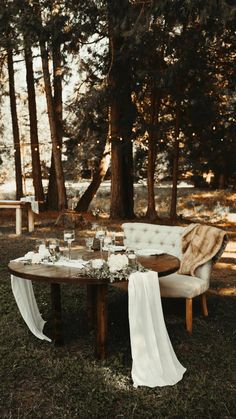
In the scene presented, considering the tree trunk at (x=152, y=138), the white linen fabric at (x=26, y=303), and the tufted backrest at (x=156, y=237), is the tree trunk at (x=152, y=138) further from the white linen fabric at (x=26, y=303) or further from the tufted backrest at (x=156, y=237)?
the white linen fabric at (x=26, y=303)

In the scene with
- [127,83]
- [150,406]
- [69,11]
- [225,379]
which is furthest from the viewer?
[127,83]

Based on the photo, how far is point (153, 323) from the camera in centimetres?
372

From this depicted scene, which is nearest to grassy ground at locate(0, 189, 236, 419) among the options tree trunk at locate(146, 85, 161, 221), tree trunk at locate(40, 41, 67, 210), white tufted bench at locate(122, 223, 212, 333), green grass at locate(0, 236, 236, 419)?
green grass at locate(0, 236, 236, 419)

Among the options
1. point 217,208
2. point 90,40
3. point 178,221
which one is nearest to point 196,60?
point 90,40

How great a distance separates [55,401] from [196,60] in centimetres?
963

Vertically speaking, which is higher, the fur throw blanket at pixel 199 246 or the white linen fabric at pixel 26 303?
the fur throw blanket at pixel 199 246

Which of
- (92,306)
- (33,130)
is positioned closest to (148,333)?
(92,306)

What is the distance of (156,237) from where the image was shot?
5.57m

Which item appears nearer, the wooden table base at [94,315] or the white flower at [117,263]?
the white flower at [117,263]

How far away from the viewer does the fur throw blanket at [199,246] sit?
4.85 metres

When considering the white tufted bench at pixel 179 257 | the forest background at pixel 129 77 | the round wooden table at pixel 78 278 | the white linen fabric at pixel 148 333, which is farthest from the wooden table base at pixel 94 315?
the forest background at pixel 129 77

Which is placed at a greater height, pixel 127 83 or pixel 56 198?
pixel 127 83

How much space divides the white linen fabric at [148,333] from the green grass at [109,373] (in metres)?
0.13

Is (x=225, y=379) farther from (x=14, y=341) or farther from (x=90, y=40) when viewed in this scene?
(x=90, y=40)
